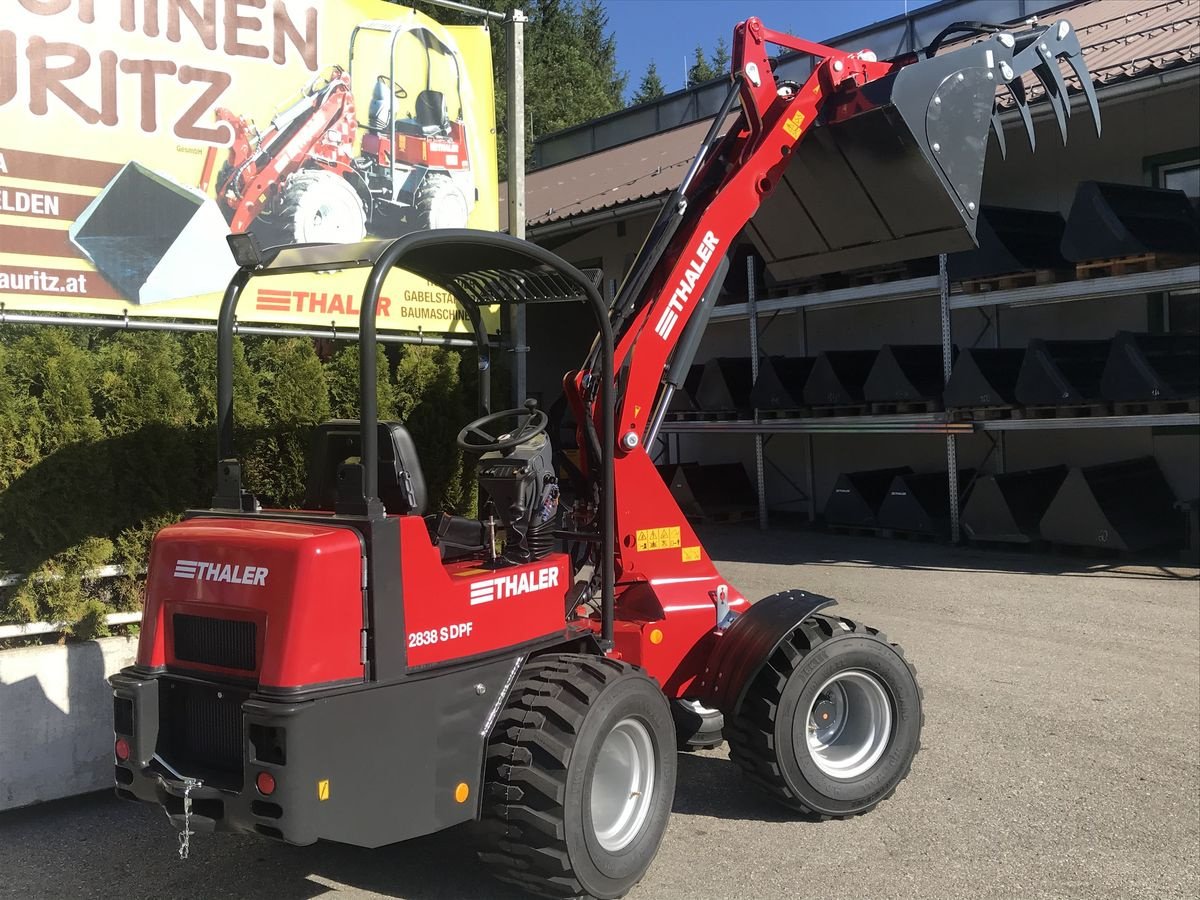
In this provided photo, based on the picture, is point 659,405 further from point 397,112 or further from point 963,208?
point 397,112

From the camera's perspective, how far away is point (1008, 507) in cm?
1243

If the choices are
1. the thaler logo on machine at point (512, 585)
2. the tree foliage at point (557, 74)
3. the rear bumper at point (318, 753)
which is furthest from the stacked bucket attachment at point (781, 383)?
the tree foliage at point (557, 74)

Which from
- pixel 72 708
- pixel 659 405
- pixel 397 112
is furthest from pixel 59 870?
pixel 397 112

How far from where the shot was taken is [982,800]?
17.5 feet

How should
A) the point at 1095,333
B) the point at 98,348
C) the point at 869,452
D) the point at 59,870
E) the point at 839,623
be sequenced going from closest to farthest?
the point at 59,870 → the point at 839,623 → the point at 98,348 → the point at 1095,333 → the point at 869,452

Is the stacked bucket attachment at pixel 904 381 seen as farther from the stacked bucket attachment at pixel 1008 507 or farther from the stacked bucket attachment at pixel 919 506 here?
the stacked bucket attachment at pixel 1008 507

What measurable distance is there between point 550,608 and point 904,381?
9809 millimetres

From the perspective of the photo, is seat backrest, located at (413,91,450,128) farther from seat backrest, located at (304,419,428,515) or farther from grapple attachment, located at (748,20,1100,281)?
seat backrest, located at (304,419,428,515)

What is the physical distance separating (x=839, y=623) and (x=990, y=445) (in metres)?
9.84

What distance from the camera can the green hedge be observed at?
227 inches

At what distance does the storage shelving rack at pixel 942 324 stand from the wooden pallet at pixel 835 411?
0.28 feet

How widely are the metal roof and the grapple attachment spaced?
228 inches

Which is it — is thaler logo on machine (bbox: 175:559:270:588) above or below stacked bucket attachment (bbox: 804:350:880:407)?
below

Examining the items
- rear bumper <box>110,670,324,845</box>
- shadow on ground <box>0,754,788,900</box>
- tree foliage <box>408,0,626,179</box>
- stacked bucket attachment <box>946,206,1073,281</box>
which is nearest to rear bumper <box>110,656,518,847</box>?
rear bumper <box>110,670,324,845</box>
